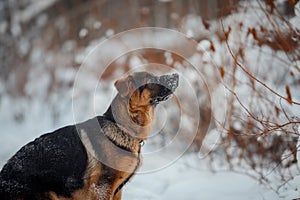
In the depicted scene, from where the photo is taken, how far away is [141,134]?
13.4 feet

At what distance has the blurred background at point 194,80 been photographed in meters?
4.60

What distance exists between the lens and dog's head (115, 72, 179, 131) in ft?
12.9

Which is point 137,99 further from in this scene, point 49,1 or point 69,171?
point 49,1

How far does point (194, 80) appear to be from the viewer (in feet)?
21.7

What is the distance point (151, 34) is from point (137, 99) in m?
4.74

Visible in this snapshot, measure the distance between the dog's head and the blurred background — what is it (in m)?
0.57

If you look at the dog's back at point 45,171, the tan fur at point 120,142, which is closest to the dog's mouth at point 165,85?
the tan fur at point 120,142

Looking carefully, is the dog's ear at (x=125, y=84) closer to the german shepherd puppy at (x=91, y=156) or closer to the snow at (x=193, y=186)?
the german shepherd puppy at (x=91, y=156)

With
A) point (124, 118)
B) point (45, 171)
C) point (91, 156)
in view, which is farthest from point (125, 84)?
point (45, 171)

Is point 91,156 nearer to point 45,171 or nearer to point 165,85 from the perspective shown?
point 45,171

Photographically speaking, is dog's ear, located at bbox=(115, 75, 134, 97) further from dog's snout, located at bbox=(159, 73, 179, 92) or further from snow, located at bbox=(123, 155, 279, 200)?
snow, located at bbox=(123, 155, 279, 200)

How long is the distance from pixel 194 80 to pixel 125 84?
280cm

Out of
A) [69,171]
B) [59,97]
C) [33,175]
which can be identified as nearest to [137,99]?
[69,171]

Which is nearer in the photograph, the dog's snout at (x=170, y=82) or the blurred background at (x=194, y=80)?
the dog's snout at (x=170, y=82)
